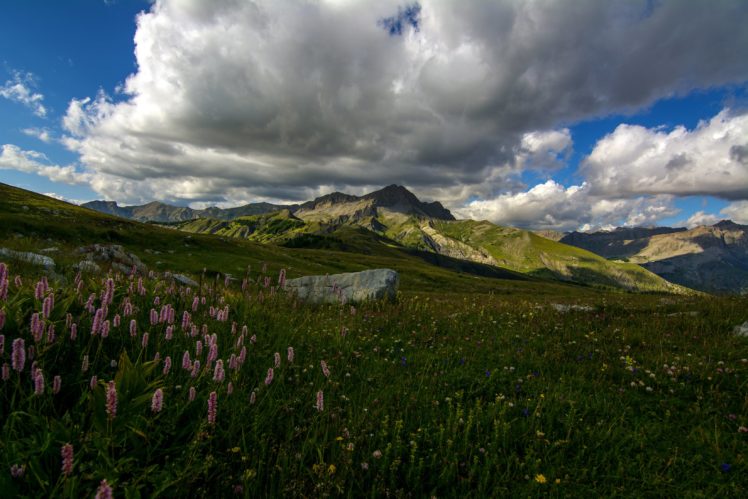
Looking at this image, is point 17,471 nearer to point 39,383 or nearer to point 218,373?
point 39,383

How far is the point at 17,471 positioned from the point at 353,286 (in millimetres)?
16944

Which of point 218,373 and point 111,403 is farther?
point 218,373

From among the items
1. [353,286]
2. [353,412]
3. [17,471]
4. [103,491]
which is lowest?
[353,286]

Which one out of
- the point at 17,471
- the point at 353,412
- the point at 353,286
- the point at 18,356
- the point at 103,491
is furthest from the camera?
the point at 353,286

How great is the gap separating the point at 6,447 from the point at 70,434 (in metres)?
0.37

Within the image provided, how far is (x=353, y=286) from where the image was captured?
1934 cm

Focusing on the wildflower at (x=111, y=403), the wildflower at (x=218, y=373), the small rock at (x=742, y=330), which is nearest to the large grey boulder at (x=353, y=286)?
the wildflower at (x=218, y=373)

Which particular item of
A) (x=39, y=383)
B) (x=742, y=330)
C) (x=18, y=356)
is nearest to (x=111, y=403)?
(x=39, y=383)

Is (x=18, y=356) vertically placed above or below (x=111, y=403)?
above

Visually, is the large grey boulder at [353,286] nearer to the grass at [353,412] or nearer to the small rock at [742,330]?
the grass at [353,412]

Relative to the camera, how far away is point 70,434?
2.90 meters

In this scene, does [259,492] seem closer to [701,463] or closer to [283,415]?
[283,415]

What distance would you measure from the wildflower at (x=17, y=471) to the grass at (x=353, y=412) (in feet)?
0.07

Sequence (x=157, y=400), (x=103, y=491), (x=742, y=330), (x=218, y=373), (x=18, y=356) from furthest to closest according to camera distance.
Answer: (x=742, y=330), (x=218, y=373), (x=18, y=356), (x=157, y=400), (x=103, y=491)
